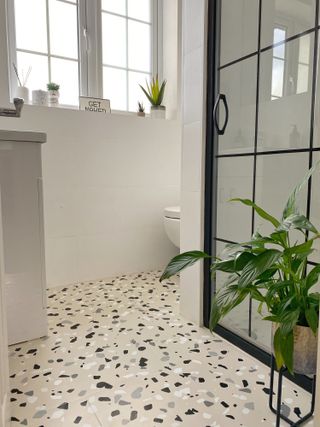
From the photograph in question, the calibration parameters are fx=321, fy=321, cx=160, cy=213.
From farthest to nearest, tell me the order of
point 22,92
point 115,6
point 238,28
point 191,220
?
point 115,6
point 22,92
point 191,220
point 238,28

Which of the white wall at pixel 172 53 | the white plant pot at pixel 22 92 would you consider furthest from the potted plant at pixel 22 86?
the white wall at pixel 172 53

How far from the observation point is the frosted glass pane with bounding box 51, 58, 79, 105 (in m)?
2.40

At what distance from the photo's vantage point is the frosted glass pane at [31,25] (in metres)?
2.25

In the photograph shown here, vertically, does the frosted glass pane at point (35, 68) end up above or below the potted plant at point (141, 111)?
above

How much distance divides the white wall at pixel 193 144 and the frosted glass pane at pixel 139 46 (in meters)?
1.13

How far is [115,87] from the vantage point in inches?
104

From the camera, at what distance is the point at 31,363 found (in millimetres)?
1335

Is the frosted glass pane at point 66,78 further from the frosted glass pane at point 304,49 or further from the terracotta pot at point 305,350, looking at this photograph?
the terracotta pot at point 305,350

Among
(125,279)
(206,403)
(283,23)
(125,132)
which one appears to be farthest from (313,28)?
(125,279)

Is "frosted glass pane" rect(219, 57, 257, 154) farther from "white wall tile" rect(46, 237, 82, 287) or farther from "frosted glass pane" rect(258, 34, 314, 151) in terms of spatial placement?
"white wall tile" rect(46, 237, 82, 287)

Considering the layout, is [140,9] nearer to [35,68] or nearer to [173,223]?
[35,68]

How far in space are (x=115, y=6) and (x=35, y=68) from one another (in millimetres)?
856

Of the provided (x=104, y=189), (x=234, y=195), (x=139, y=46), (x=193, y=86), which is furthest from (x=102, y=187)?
(x=139, y=46)

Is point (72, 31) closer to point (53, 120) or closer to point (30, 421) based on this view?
point (53, 120)
